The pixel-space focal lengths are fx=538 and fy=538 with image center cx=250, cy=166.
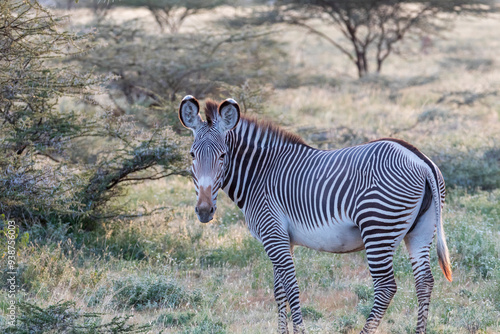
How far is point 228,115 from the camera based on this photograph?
4.75 meters

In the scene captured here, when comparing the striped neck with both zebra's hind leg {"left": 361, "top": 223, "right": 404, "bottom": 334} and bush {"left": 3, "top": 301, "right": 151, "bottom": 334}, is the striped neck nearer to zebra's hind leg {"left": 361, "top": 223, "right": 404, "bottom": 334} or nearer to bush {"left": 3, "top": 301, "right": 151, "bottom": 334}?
zebra's hind leg {"left": 361, "top": 223, "right": 404, "bottom": 334}

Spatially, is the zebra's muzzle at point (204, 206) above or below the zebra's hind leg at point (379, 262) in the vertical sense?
above

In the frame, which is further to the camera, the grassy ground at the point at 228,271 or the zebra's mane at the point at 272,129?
the grassy ground at the point at 228,271

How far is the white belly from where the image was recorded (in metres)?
4.64

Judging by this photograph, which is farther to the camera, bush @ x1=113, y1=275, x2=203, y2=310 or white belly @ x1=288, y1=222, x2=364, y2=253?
bush @ x1=113, y1=275, x2=203, y2=310

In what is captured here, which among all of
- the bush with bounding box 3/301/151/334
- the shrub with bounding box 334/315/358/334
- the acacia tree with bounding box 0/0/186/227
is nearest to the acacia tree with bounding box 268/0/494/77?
the acacia tree with bounding box 0/0/186/227

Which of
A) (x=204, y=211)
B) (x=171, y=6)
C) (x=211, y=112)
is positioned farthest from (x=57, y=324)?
(x=171, y=6)

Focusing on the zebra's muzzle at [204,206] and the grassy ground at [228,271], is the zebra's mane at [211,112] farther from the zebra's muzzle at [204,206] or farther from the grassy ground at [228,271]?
the grassy ground at [228,271]

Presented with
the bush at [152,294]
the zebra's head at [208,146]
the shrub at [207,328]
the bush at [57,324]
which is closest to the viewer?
the bush at [57,324]

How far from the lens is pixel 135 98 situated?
1516cm

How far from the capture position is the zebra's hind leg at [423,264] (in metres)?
4.71

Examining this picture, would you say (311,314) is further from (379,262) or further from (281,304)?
(379,262)

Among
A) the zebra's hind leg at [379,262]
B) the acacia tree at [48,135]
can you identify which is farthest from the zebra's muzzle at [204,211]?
the acacia tree at [48,135]

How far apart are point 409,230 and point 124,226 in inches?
170
